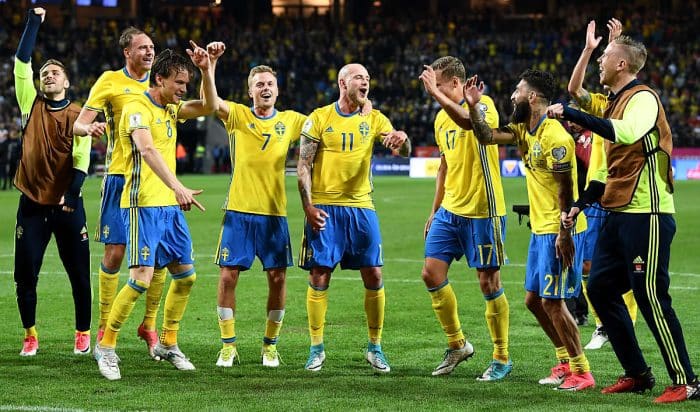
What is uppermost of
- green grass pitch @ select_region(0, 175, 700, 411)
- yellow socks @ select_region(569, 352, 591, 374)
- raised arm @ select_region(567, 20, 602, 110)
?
raised arm @ select_region(567, 20, 602, 110)

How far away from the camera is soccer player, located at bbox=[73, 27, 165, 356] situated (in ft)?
27.7

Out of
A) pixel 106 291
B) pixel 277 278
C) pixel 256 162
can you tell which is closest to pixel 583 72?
pixel 256 162

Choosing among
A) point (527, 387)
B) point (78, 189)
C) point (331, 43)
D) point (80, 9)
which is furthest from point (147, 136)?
point (80, 9)

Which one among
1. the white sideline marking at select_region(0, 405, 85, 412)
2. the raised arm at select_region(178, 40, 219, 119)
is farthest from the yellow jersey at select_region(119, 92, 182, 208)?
the white sideline marking at select_region(0, 405, 85, 412)

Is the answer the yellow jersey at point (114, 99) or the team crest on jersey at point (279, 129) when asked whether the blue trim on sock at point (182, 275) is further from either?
the team crest on jersey at point (279, 129)

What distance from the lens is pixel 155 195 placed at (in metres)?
7.89

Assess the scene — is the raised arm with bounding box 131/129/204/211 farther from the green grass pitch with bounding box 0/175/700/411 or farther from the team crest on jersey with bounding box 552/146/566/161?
the team crest on jersey with bounding box 552/146/566/161

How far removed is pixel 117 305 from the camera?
25.4ft

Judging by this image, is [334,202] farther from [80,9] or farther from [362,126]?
[80,9]

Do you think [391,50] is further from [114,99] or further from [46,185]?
[46,185]

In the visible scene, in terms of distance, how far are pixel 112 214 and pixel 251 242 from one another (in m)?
1.18

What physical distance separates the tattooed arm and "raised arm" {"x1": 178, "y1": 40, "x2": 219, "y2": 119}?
0.72m

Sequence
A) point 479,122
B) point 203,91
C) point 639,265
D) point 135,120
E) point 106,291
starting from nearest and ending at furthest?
point 639,265
point 479,122
point 135,120
point 203,91
point 106,291

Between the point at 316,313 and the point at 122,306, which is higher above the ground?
the point at 122,306
